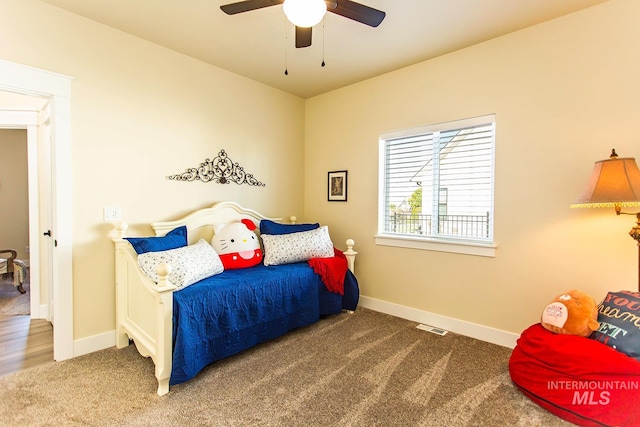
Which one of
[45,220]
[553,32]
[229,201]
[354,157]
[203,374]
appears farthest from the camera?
[354,157]

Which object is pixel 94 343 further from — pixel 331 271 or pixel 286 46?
pixel 286 46

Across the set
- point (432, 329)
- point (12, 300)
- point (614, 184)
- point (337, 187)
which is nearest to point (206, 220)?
point (337, 187)

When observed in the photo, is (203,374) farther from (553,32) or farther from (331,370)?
(553,32)

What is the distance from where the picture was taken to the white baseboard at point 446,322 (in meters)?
2.63

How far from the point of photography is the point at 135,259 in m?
2.30

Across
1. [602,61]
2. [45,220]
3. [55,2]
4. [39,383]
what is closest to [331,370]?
[39,383]

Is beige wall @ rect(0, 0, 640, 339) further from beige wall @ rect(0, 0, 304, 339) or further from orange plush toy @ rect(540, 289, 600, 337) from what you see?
orange plush toy @ rect(540, 289, 600, 337)

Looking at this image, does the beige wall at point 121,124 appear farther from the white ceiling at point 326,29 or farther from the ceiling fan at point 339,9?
the ceiling fan at point 339,9

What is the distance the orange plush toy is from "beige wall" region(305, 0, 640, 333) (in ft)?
1.59

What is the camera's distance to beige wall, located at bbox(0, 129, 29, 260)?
520 centimetres

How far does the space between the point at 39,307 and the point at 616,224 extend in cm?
506

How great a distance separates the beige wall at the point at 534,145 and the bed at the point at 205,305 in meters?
1.11

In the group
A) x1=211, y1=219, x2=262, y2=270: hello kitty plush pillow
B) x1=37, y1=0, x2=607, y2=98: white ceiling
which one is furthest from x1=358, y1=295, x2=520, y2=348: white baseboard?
x1=37, y1=0, x2=607, y2=98: white ceiling

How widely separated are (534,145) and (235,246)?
2664 mm
